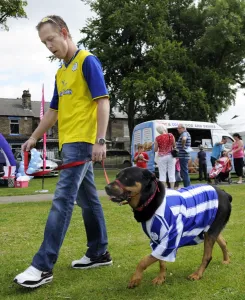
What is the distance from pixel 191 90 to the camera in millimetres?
29281

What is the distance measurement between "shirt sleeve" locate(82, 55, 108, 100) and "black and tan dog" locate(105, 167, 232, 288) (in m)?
0.72

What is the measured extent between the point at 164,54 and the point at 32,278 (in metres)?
26.2

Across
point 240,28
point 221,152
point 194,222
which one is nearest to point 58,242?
point 194,222

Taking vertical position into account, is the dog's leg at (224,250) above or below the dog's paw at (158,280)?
above

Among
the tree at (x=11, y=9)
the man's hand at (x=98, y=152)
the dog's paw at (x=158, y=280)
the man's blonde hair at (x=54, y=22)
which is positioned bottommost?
the dog's paw at (x=158, y=280)

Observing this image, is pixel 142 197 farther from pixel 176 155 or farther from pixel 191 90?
pixel 191 90

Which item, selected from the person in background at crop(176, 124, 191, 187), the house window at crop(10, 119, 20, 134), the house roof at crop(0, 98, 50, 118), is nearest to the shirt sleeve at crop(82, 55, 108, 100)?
the person in background at crop(176, 124, 191, 187)

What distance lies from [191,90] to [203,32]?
19.5 feet

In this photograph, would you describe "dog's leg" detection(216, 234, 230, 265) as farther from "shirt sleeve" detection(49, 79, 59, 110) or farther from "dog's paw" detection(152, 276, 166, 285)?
"shirt sleeve" detection(49, 79, 59, 110)

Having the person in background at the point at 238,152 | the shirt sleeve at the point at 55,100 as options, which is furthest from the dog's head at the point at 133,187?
the person in background at the point at 238,152

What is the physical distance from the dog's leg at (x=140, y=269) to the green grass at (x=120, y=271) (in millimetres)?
65

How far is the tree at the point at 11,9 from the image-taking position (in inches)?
850

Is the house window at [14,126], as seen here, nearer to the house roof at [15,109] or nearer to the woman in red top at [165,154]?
the house roof at [15,109]

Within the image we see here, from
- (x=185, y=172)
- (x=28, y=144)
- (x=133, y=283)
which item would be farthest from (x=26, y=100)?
(x=133, y=283)
